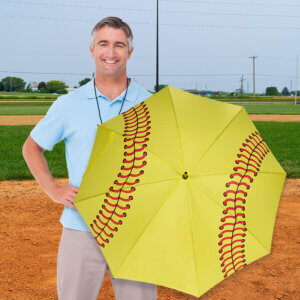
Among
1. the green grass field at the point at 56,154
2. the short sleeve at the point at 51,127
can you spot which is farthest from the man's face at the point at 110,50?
the green grass field at the point at 56,154

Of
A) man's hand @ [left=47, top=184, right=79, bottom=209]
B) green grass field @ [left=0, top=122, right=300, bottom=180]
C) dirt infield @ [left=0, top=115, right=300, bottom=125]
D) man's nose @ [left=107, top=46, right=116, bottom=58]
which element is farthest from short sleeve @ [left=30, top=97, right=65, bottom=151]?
dirt infield @ [left=0, top=115, right=300, bottom=125]

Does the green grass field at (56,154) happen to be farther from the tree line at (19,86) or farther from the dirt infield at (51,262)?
the tree line at (19,86)

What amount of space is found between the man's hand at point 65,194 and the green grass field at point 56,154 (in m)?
7.80

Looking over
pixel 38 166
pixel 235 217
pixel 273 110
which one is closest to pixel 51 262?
pixel 38 166

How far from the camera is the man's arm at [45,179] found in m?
2.60

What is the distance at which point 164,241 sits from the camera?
6.41 feet

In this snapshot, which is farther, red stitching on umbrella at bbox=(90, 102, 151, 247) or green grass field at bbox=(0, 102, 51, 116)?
green grass field at bbox=(0, 102, 51, 116)

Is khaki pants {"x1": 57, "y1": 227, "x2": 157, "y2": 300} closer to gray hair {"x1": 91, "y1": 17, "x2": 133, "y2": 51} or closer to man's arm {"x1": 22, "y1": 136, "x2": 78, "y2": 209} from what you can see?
man's arm {"x1": 22, "y1": 136, "x2": 78, "y2": 209}

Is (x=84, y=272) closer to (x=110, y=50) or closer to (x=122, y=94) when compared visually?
(x=122, y=94)

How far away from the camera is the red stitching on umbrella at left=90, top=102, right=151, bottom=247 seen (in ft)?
6.75

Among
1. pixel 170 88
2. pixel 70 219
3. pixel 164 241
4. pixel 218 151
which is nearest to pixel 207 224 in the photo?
pixel 164 241

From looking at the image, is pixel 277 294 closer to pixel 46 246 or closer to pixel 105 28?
pixel 46 246

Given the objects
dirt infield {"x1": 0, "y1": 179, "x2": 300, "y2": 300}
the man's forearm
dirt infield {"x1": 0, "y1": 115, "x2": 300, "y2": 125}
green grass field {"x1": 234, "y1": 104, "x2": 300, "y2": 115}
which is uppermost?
the man's forearm

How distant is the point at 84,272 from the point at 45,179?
68 centimetres
